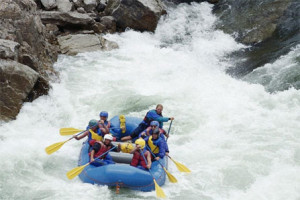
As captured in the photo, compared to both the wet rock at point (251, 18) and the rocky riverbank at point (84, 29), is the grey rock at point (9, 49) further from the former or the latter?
the wet rock at point (251, 18)

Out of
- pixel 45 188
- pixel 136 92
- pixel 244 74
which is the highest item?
pixel 244 74

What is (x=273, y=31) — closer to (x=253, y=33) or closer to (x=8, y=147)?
(x=253, y=33)

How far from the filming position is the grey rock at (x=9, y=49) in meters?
8.31

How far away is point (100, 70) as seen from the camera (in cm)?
1104

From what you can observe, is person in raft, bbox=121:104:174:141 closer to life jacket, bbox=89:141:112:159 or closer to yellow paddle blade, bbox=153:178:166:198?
life jacket, bbox=89:141:112:159

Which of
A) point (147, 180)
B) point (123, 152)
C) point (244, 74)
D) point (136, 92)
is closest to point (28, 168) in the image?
point (123, 152)

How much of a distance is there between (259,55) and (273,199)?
6.51 m

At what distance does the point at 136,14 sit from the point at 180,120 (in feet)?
21.1

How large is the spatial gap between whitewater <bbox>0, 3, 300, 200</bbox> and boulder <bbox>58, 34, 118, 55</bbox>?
0.30m

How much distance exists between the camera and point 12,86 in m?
8.23

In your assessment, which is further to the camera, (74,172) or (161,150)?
(161,150)

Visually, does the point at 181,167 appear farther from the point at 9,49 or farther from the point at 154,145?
the point at 9,49

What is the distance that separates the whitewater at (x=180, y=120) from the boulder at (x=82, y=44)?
0.99ft

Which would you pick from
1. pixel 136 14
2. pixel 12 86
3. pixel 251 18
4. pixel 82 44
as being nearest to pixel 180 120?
pixel 12 86
